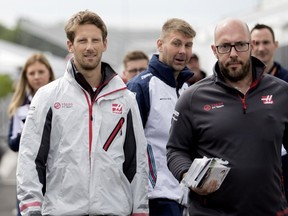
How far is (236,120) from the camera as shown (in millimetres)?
5910

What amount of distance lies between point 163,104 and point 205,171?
1.88 meters

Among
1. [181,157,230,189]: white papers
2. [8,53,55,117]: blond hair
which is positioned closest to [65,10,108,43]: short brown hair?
[181,157,230,189]: white papers

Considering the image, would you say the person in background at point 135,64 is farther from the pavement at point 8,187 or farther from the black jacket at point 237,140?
the pavement at point 8,187

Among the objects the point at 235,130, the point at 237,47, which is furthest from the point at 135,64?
the point at 235,130

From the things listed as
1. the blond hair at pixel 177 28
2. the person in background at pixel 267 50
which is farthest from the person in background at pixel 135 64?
the blond hair at pixel 177 28

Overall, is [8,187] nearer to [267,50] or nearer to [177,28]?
[267,50]

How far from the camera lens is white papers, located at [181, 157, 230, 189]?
5.67 metres

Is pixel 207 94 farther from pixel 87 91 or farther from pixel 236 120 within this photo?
pixel 87 91

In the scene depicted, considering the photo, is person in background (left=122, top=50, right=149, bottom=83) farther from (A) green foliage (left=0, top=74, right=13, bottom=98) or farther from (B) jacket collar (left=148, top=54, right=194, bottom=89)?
(A) green foliage (left=0, top=74, right=13, bottom=98)

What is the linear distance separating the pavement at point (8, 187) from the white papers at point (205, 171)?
1049 centimetres

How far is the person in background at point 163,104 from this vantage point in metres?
7.45

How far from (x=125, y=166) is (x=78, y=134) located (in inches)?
17.0

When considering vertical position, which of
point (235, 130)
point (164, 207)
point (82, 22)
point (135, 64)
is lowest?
point (164, 207)

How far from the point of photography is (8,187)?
21422 millimetres
